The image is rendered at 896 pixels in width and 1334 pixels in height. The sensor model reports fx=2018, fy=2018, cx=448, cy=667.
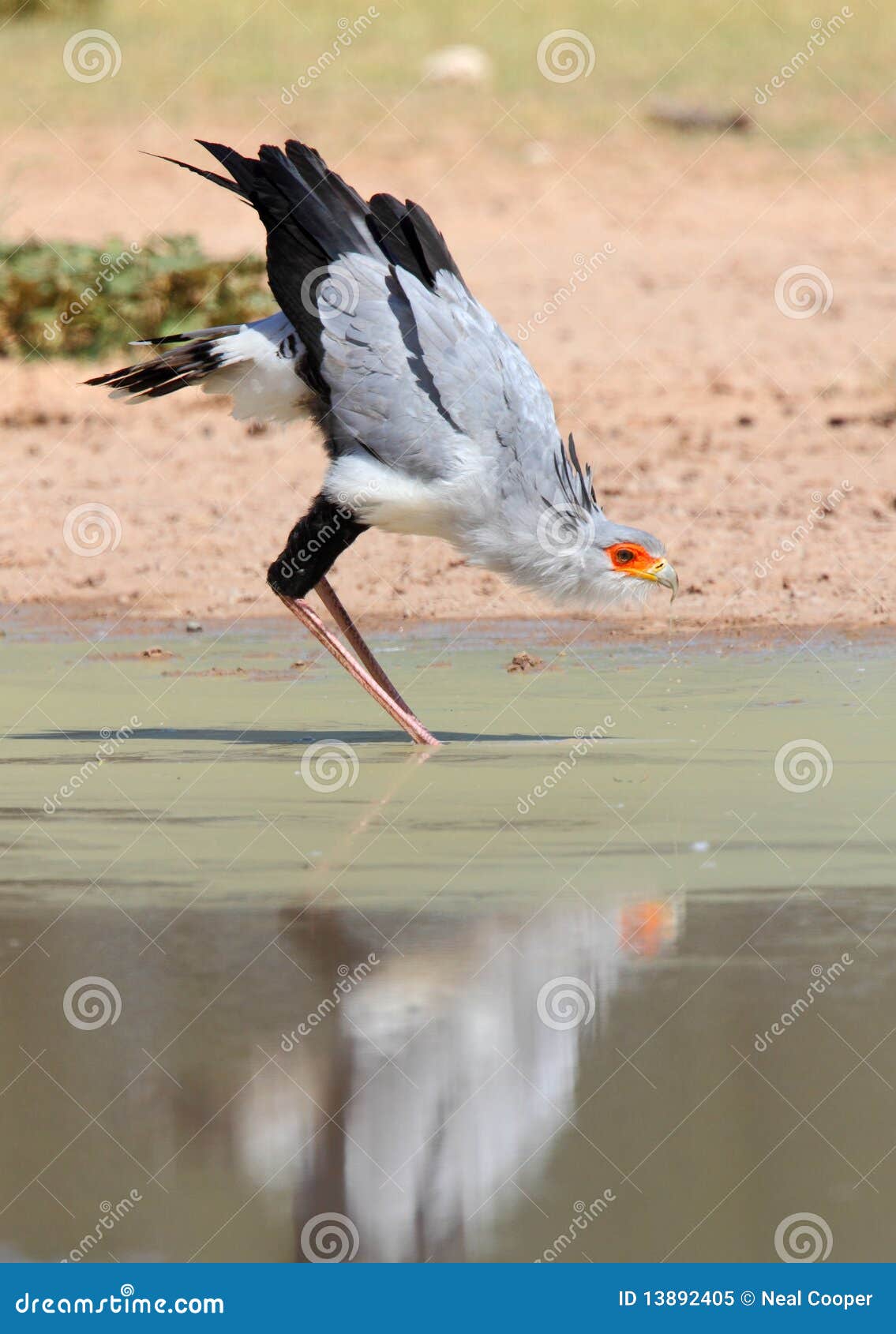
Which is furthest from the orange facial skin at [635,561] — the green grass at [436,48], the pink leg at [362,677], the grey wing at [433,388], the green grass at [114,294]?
the green grass at [436,48]

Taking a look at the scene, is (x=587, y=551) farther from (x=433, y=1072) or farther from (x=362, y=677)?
(x=433, y=1072)

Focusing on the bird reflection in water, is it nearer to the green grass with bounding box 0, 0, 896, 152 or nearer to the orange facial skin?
the orange facial skin

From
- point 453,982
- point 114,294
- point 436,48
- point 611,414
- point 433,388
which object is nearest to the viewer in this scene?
point 453,982

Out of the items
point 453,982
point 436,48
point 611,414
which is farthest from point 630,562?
point 436,48

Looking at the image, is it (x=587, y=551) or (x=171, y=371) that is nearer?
Answer: (x=587, y=551)

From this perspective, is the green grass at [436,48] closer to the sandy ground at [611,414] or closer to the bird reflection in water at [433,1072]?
the sandy ground at [611,414]

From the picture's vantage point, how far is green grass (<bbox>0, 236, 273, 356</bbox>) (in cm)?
1323

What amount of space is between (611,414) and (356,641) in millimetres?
5419

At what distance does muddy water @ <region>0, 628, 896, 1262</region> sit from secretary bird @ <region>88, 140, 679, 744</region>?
24.1 inches

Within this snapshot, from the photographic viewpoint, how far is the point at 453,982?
14.1 ft

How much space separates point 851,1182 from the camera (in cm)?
331

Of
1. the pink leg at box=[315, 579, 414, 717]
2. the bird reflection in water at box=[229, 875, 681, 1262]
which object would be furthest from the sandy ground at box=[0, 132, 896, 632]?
the bird reflection in water at box=[229, 875, 681, 1262]

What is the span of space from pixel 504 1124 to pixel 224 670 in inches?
195
